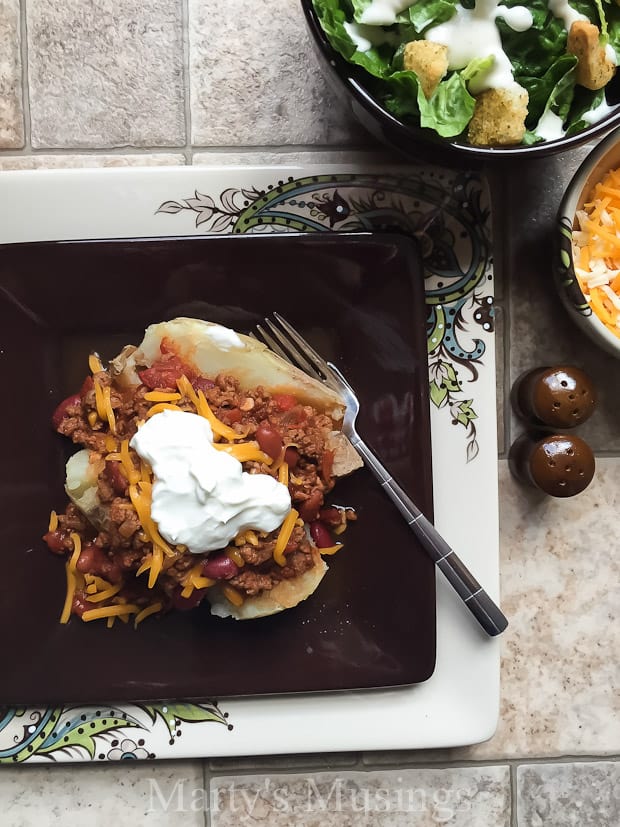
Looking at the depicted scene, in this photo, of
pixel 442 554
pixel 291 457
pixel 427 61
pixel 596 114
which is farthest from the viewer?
pixel 442 554

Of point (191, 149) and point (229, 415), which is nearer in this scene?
point (229, 415)

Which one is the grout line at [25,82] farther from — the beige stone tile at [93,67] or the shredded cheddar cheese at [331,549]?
the shredded cheddar cheese at [331,549]

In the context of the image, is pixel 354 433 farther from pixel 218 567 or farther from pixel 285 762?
pixel 285 762

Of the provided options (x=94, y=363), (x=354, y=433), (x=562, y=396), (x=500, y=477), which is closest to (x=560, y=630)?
(x=500, y=477)

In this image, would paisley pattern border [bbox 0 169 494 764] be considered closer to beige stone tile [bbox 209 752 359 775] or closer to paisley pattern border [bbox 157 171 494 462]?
paisley pattern border [bbox 157 171 494 462]

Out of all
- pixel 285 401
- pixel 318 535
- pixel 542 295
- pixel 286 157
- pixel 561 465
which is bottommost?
pixel 318 535

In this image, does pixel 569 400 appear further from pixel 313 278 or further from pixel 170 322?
pixel 170 322

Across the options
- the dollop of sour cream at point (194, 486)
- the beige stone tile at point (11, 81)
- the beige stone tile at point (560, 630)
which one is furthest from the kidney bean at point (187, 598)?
the beige stone tile at point (11, 81)
